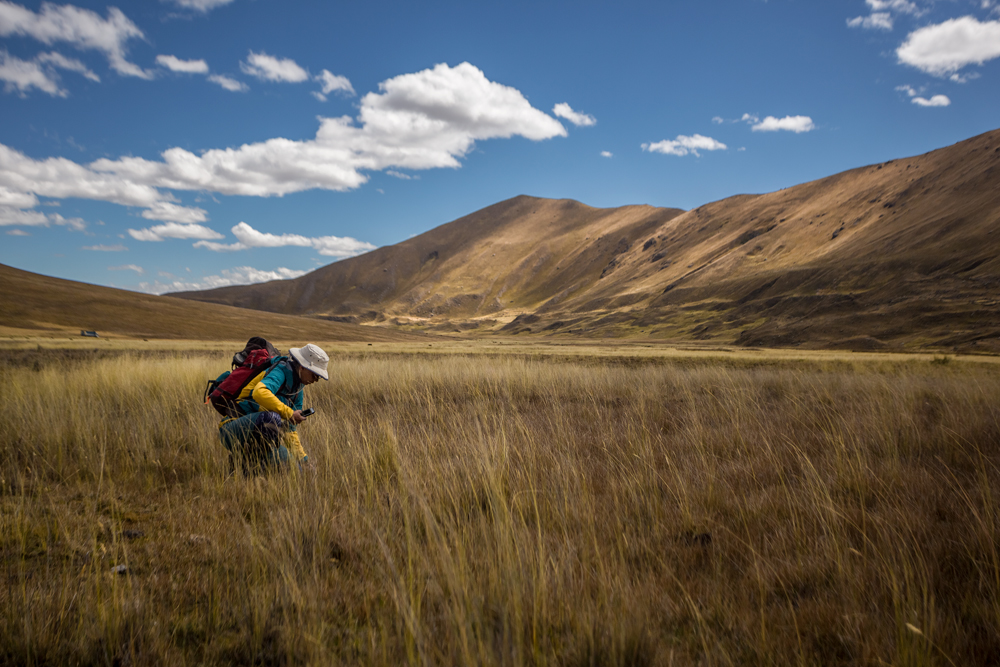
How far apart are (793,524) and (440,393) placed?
698cm

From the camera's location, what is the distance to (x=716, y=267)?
11769cm

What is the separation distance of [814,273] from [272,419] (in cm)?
10575

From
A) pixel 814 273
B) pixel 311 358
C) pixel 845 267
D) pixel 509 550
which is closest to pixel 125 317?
pixel 311 358

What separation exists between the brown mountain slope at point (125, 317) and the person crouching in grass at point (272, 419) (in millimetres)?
49689

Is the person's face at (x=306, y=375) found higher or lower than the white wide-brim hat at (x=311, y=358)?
lower

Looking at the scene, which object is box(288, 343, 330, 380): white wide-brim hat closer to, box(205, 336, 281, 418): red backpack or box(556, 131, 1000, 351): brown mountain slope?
box(205, 336, 281, 418): red backpack

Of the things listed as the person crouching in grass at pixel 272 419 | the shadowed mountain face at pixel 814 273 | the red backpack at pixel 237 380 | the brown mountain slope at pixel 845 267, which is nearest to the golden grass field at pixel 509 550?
the person crouching in grass at pixel 272 419

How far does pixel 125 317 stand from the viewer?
52.6 metres

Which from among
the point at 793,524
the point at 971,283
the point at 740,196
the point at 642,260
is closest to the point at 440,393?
the point at 793,524

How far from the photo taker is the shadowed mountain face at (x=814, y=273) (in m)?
64.6

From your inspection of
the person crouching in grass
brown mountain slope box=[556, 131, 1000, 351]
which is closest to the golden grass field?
the person crouching in grass

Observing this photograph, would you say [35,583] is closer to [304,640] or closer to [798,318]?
[304,640]

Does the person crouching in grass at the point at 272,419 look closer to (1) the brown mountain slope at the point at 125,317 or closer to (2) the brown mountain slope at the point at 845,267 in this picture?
(1) the brown mountain slope at the point at 125,317

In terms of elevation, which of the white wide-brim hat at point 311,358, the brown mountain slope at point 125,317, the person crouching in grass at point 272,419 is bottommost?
the person crouching in grass at point 272,419
